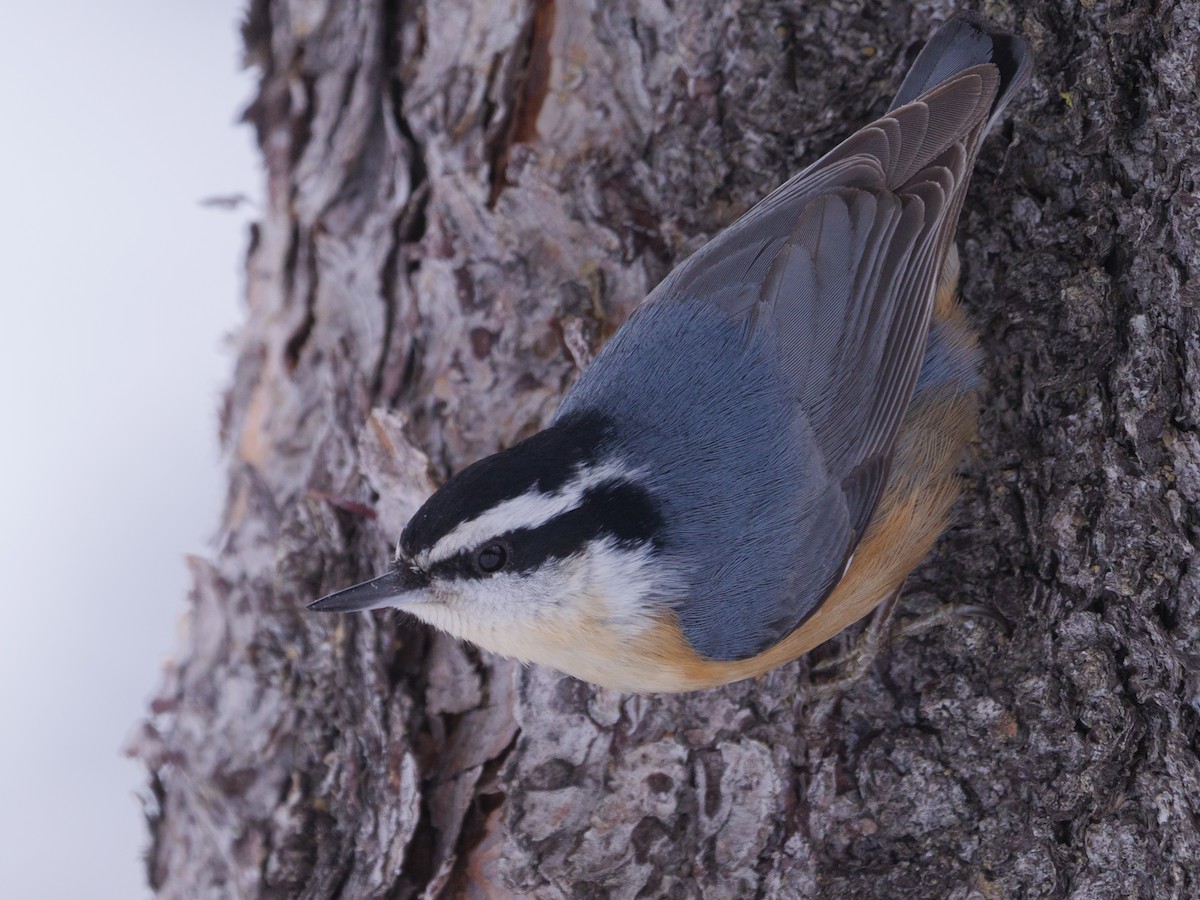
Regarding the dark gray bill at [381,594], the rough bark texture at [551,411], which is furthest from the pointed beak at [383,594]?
the rough bark texture at [551,411]

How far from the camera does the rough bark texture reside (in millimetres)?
1567

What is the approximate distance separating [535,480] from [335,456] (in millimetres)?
871

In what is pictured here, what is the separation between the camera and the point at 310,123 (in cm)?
249

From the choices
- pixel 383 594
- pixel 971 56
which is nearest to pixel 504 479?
pixel 383 594

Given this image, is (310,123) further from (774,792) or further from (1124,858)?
(1124,858)

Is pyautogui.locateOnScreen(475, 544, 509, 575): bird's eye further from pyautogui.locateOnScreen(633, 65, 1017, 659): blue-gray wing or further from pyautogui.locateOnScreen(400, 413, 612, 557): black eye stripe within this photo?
pyautogui.locateOnScreen(633, 65, 1017, 659): blue-gray wing

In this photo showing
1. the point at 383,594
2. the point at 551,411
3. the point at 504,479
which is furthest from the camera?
the point at 551,411

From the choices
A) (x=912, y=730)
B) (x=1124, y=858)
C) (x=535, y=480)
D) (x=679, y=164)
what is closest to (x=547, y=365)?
(x=679, y=164)

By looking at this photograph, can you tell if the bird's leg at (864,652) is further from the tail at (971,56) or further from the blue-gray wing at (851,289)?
the tail at (971,56)

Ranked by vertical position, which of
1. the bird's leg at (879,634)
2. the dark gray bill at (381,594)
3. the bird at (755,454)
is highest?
the dark gray bill at (381,594)

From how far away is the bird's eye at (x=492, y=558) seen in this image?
162 cm

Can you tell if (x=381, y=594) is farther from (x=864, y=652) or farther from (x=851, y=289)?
(x=851, y=289)

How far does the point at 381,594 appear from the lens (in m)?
1.68

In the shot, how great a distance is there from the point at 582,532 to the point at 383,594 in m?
0.32
